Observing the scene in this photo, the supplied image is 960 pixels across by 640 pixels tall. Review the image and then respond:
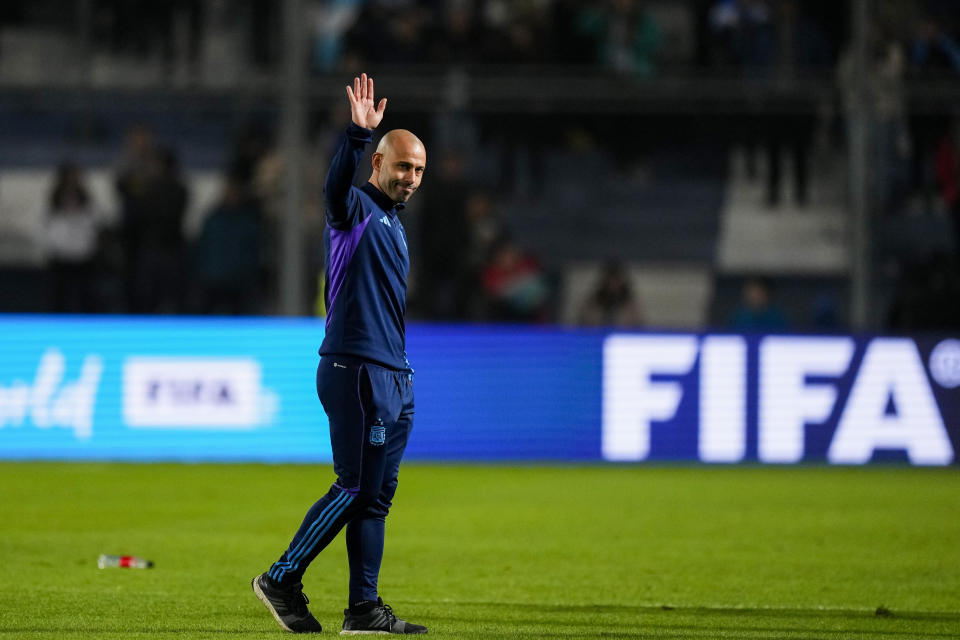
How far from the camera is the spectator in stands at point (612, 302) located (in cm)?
1825

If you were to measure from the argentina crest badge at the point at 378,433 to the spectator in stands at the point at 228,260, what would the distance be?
41.3 feet

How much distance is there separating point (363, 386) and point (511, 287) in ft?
41.0

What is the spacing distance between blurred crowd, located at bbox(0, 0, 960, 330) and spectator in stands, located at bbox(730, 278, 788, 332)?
2 cm

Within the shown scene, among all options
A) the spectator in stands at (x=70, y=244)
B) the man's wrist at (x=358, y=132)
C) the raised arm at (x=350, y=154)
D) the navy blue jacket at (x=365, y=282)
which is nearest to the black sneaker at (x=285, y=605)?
the navy blue jacket at (x=365, y=282)

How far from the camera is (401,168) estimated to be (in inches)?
233

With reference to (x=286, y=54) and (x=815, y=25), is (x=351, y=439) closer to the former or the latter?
(x=286, y=54)

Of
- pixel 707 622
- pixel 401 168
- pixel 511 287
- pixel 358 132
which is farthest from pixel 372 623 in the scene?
pixel 511 287

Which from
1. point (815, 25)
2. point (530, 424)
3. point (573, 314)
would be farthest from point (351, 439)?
point (815, 25)

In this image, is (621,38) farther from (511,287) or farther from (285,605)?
(285,605)

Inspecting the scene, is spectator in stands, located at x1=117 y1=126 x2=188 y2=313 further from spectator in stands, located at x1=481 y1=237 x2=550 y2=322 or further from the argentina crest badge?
the argentina crest badge

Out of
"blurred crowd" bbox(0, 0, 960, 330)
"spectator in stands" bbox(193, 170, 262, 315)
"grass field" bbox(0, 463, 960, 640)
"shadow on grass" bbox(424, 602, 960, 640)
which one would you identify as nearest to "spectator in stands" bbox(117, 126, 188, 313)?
"blurred crowd" bbox(0, 0, 960, 330)

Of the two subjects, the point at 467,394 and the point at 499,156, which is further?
the point at 499,156

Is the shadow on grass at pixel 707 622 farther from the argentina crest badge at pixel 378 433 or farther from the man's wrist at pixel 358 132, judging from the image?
the man's wrist at pixel 358 132

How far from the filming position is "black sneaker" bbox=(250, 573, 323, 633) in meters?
6.05
